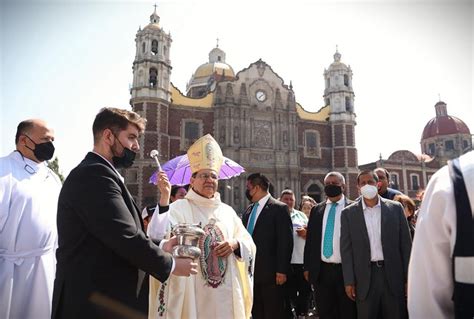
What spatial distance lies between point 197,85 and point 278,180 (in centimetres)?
1400

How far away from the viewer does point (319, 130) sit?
2997cm

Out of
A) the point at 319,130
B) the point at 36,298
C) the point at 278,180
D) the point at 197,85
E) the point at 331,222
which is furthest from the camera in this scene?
the point at 197,85

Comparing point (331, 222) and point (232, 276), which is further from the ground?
point (331, 222)

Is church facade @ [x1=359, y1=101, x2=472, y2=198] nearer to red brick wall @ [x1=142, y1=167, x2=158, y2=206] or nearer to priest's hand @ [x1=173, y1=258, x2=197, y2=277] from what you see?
red brick wall @ [x1=142, y1=167, x2=158, y2=206]

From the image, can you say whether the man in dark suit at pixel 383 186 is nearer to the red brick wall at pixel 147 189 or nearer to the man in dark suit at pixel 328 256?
the man in dark suit at pixel 328 256

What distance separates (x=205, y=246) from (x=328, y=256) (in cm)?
199

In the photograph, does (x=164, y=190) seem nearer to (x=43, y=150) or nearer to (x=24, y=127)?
(x=43, y=150)

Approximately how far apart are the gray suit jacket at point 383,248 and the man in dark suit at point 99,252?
8.19 ft

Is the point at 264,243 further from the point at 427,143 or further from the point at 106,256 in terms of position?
the point at 427,143

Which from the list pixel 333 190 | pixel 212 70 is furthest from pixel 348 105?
pixel 333 190

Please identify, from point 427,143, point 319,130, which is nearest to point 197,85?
point 319,130

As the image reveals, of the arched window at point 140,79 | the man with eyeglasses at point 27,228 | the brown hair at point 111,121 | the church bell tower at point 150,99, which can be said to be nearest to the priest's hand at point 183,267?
the brown hair at point 111,121

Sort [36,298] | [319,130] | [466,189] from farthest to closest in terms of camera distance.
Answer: [319,130] → [36,298] → [466,189]

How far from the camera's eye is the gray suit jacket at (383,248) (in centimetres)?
369
